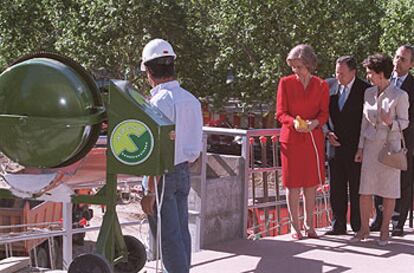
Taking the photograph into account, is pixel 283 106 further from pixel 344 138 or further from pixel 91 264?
pixel 91 264

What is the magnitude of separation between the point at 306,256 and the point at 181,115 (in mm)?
2088

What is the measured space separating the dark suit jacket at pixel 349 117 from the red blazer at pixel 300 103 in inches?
11.8

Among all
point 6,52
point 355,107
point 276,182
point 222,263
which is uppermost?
point 6,52

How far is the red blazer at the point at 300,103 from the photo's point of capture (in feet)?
20.7

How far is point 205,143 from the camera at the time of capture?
6211 mm

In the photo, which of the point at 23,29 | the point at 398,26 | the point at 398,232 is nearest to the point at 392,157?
the point at 398,232

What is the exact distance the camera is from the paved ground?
5.61 meters

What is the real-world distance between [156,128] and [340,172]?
3.02 metres

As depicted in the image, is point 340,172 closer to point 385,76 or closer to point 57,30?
point 385,76

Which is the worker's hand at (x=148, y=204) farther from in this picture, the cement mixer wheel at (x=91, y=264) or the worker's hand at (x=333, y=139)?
the worker's hand at (x=333, y=139)

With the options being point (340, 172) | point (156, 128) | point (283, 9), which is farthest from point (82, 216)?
point (283, 9)

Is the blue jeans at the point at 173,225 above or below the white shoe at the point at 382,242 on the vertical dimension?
above

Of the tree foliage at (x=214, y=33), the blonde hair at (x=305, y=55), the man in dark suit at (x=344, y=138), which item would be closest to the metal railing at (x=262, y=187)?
the man in dark suit at (x=344, y=138)

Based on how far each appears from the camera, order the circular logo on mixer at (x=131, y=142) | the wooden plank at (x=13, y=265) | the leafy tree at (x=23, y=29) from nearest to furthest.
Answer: the circular logo on mixer at (x=131, y=142) → the wooden plank at (x=13, y=265) → the leafy tree at (x=23, y=29)
